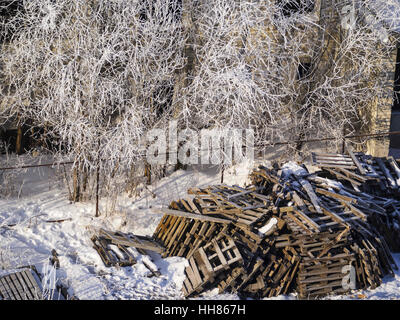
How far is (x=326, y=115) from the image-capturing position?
13.3 meters

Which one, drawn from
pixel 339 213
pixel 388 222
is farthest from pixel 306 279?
pixel 388 222

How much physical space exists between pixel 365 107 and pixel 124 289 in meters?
10.5

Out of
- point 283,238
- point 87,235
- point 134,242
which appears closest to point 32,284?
point 134,242

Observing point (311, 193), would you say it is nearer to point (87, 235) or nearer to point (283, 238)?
point (283, 238)

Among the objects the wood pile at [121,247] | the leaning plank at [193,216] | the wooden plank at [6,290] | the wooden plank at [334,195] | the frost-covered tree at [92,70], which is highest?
the frost-covered tree at [92,70]

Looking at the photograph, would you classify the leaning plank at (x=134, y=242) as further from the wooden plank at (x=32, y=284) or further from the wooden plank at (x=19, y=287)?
the wooden plank at (x=19, y=287)

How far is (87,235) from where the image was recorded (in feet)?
27.9

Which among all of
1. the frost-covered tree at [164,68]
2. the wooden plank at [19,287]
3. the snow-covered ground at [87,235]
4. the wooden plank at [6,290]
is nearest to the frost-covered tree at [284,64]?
the frost-covered tree at [164,68]

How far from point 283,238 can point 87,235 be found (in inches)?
159

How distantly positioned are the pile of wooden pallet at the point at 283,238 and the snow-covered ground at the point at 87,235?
0.88ft

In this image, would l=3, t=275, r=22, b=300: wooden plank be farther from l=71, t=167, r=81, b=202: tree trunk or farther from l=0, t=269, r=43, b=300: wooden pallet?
l=71, t=167, r=81, b=202: tree trunk

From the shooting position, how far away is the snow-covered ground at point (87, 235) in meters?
6.54

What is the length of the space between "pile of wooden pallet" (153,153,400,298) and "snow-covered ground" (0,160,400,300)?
0.88ft

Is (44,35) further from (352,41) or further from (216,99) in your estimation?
(352,41)
